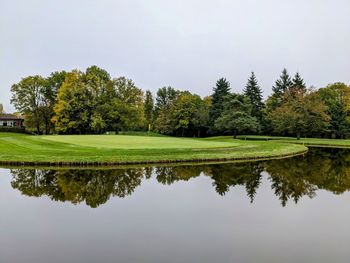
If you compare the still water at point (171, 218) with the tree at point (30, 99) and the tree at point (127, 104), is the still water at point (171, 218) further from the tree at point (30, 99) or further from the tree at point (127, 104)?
the tree at point (30, 99)

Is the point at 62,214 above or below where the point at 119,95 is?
below

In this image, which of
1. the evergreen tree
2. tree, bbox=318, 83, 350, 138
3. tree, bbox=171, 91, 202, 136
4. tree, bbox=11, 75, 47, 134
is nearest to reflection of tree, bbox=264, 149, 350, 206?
tree, bbox=318, 83, 350, 138

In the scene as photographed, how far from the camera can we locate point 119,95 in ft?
226

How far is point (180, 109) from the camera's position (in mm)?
76312

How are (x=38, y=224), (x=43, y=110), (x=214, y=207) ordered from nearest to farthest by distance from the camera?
(x=38, y=224)
(x=214, y=207)
(x=43, y=110)

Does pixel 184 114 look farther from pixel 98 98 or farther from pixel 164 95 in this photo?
pixel 164 95

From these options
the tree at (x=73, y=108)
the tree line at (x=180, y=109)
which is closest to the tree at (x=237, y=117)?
the tree line at (x=180, y=109)

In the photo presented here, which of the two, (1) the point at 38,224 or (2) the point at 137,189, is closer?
(1) the point at 38,224

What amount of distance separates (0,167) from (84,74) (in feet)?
145

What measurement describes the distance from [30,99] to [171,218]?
65364mm

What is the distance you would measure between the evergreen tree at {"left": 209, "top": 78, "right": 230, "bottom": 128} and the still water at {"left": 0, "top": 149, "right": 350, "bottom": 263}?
5052 cm

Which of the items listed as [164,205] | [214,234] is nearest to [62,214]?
[164,205]

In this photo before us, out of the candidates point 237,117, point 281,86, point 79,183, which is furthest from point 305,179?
point 281,86

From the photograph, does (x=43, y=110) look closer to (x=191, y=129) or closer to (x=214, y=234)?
(x=191, y=129)
